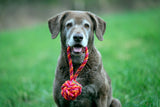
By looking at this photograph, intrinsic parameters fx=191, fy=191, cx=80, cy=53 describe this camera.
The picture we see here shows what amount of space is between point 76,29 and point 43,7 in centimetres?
2335

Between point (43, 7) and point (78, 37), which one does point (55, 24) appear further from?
point (43, 7)

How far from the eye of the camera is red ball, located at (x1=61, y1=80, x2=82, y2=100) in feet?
9.07

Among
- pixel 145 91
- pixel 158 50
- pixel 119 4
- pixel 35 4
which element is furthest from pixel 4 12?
pixel 145 91

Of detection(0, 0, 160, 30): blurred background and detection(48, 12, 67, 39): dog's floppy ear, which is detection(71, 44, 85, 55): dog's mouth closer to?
detection(48, 12, 67, 39): dog's floppy ear

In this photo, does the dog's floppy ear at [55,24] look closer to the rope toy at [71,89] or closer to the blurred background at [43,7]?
the rope toy at [71,89]

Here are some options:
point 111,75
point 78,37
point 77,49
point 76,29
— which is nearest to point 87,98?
point 77,49

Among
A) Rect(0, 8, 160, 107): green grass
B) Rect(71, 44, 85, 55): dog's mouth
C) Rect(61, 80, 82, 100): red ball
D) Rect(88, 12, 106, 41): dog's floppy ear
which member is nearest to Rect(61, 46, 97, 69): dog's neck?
Rect(71, 44, 85, 55): dog's mouth

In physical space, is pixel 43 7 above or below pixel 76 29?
above

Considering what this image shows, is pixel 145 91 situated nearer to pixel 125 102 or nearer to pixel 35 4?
pixel 125 102

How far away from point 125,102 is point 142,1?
2482cm

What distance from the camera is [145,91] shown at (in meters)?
3.94

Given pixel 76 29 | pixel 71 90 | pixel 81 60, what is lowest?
pixel 71 90

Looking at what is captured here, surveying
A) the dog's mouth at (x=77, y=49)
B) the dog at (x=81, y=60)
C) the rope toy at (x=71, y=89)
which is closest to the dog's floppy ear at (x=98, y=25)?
the dog at (x=81, y=60)

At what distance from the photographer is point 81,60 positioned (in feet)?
10.2
